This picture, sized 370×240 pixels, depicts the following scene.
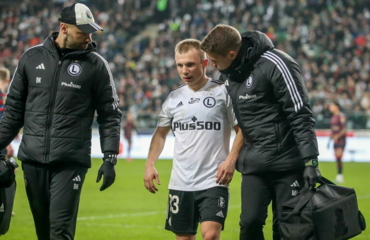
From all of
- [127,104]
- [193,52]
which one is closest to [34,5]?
[127,104]

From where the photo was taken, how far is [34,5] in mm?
35906

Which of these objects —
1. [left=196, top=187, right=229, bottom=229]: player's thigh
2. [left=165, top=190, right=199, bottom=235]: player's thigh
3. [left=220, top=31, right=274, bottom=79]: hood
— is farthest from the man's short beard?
[left=196, top=187, right=229, bottom=229]: player's thigh

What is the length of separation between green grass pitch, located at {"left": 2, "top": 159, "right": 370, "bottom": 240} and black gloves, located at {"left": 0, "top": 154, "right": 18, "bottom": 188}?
10.0 ft

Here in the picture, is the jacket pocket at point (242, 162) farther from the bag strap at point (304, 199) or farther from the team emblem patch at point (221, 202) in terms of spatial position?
the bag strap at point (304, 199)

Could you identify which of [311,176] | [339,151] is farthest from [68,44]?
[339,151]

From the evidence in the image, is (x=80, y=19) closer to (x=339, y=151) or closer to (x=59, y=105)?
(x=59, y=105)

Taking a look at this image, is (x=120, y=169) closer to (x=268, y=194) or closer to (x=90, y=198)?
(x=90, y=198)

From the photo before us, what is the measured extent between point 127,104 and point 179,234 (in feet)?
76.2

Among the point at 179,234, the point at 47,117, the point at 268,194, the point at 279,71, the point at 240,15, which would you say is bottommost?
the point at 179,234

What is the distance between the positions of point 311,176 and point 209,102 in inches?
48.5

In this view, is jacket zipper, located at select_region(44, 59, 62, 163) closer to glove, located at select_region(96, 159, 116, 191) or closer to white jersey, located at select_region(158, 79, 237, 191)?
glove, located at select_region(96, 159, 116, 191)

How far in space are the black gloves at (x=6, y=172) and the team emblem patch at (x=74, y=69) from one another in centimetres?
92

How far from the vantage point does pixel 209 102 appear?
572cm

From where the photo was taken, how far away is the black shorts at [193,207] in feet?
18.1
